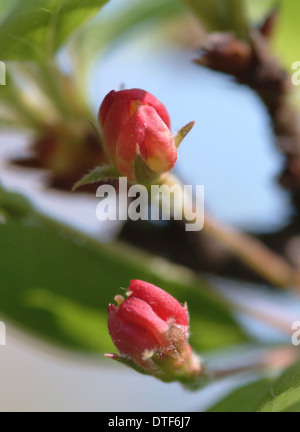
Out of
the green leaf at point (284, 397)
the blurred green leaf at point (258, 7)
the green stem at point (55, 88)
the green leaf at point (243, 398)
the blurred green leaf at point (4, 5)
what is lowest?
the green leaf at point (284, 397)

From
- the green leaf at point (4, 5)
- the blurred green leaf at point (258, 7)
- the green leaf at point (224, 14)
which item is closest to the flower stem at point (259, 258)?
the green leaf at point (224, 14)

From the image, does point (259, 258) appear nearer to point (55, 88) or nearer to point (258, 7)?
point (55, 88)

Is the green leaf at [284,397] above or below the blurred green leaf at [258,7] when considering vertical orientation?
below

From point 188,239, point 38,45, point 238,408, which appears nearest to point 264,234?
point 188,239

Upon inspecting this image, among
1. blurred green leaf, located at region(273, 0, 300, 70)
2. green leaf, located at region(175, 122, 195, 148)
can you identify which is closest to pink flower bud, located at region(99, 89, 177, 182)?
green leaf, located at region(175, 122, 195, 148)

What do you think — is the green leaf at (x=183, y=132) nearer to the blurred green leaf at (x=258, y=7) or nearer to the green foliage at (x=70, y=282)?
the green foliage at (x=70, y=282)

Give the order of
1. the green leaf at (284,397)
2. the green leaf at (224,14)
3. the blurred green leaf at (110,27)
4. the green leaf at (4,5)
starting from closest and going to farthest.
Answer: the green leaf at (284,397) < the green leaf at (4,5) < the green leaf at (224,14) < the blurred green leaf at (110,27)

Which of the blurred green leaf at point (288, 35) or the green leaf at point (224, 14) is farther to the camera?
the blurred green leaf at point (288, 35)

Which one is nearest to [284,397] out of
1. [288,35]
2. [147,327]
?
[147,327]
